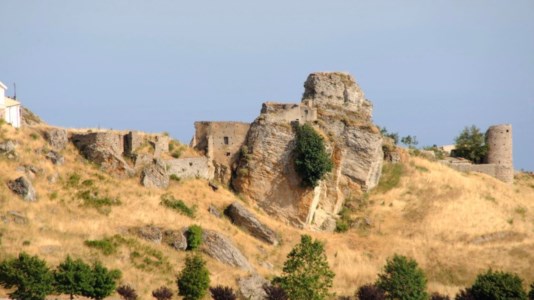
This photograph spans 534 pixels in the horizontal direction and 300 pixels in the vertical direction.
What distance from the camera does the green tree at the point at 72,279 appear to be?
37.2 meters

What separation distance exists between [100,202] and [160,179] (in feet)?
15.9

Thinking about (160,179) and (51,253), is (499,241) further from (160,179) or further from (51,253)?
(51,253)

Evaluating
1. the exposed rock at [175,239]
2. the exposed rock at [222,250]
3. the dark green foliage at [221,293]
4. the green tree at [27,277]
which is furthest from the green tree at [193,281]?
the green tree at [27,277]

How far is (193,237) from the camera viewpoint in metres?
45.2

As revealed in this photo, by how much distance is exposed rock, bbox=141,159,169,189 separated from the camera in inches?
Result: 1941

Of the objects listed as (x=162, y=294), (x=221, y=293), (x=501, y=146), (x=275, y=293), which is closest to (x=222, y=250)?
(x=275, y=293)

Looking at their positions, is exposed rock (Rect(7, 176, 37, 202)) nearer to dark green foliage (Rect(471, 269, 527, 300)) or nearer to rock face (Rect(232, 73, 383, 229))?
rock face (Rect(232, 73, 383, 229))

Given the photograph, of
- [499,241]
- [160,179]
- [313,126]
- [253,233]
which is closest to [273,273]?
[253,233]

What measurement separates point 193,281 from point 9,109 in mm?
17231

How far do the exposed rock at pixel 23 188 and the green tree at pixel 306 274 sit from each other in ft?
41.1

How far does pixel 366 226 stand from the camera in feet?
182

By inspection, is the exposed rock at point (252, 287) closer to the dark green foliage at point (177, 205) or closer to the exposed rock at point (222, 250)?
the exposed rock at point (222, 250)

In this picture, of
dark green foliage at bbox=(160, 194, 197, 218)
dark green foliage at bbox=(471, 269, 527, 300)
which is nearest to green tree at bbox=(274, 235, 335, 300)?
dark green foliage at bbox=(160, 194, 197, 218)

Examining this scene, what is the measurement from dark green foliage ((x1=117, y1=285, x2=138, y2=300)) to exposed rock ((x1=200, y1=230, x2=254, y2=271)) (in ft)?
24.2
